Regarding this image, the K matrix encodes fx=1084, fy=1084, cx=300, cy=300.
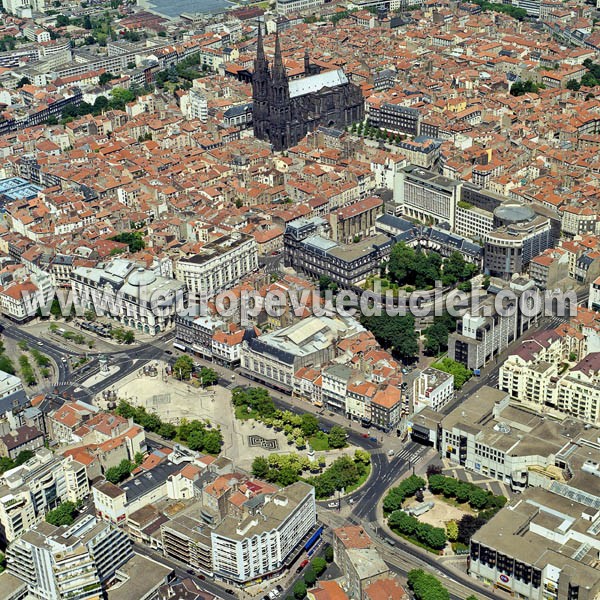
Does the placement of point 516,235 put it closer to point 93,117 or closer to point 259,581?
point 259,581

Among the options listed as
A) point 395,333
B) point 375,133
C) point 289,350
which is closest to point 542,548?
point 289,350

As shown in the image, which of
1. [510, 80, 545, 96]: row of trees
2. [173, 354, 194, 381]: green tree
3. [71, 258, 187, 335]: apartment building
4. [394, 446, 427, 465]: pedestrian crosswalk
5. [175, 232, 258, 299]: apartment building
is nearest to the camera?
[394, 446, 427, 465]: pedestrian crosswalk

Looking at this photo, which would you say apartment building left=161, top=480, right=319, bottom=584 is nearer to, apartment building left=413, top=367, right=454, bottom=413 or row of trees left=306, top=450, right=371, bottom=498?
row of trees left=306, top=450, right=371, bottom=498

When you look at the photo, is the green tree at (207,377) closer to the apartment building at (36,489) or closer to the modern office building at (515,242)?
the apartment building at (36,489)

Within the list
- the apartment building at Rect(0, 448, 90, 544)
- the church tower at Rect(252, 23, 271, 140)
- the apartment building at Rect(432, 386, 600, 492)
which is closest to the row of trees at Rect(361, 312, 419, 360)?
the apartment building at Rect(432, 386, 600, 492)

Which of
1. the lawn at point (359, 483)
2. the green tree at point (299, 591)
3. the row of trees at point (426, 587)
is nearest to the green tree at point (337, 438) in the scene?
the lawn at point (359, 483)

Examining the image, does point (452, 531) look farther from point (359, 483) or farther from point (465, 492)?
point (359, 483)
